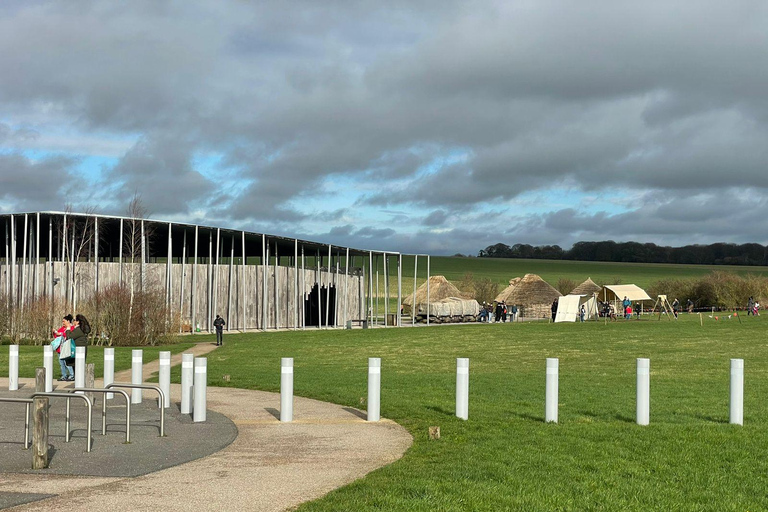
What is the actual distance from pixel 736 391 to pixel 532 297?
6093 cm

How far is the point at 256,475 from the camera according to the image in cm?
827

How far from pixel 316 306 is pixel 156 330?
21165 mm

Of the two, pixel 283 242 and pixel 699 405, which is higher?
pixel 283 242

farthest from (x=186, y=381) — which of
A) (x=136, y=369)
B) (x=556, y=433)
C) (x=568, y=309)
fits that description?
(x=568, y=309)

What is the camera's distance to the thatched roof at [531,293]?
7162 centimetres

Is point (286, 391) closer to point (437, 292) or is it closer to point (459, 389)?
point (459, 389)

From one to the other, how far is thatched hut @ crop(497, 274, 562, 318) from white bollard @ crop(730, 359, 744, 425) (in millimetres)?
58358

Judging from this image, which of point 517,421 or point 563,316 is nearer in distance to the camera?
point 517,421

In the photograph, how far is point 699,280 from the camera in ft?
280

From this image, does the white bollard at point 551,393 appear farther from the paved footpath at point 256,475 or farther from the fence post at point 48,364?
the fence post at point 48,364

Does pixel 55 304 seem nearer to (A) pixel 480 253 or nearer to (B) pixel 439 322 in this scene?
(B) pixel 439 322

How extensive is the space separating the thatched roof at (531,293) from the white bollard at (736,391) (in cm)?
5981

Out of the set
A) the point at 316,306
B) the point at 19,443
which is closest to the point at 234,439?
the point at 19,443

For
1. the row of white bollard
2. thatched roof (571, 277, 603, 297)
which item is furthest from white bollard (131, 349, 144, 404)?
thatched roof (571, 277, 603, 297)
